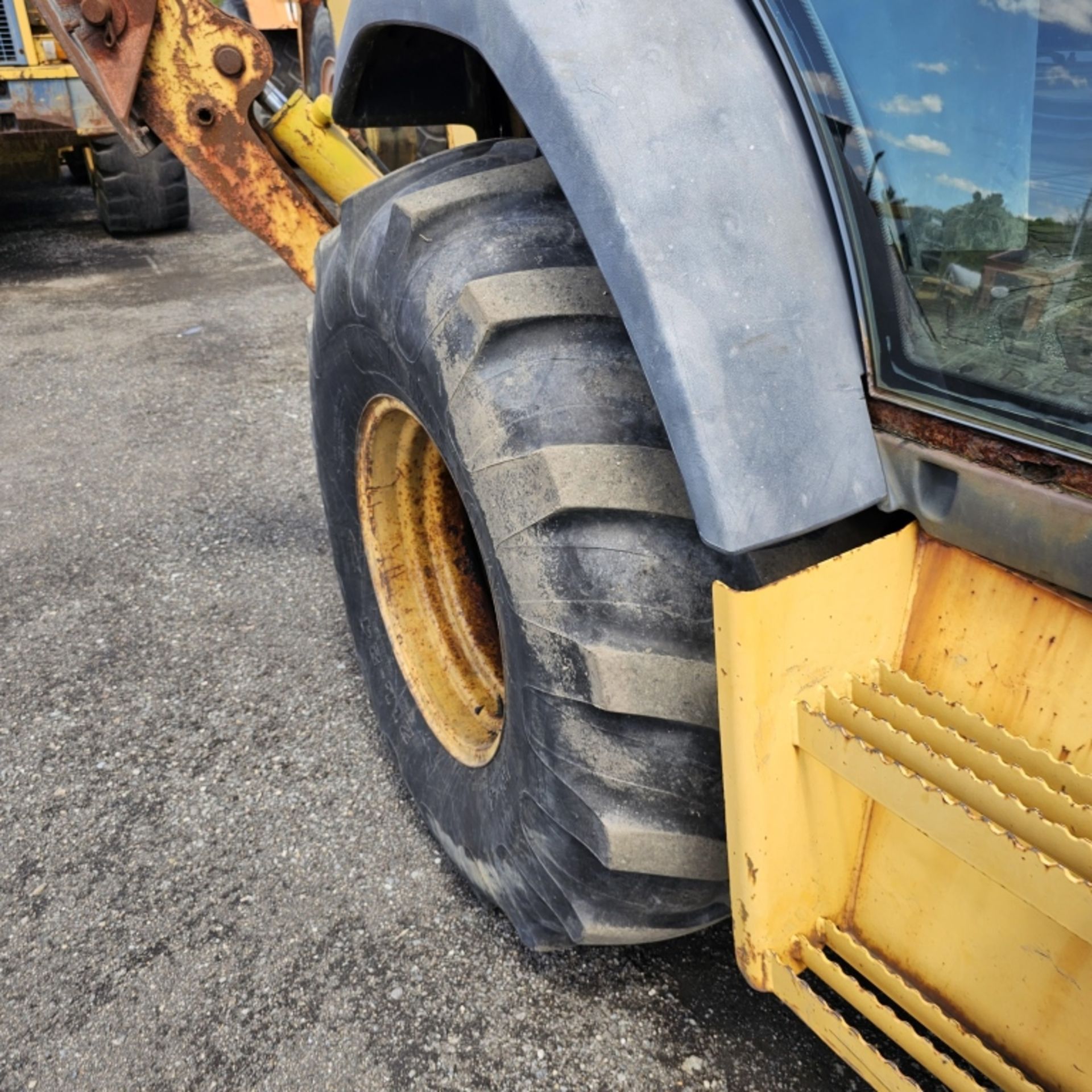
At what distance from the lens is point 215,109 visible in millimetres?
2467

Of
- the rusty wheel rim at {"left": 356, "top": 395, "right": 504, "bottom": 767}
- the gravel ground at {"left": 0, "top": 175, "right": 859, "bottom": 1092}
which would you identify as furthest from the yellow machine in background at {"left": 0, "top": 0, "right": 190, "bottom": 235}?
the rusty wheel rim at {"left": 356, "top": 395, "right": 504, "bottom": 767}

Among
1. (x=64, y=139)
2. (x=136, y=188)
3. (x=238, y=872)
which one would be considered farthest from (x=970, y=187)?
(x=136, y=188)

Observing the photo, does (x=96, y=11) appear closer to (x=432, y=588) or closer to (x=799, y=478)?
(x=432, y=588)

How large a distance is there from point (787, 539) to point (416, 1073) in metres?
1.00

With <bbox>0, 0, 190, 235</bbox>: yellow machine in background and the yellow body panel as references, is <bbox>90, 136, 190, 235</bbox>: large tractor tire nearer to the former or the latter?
<bbox>0, 0, 190, 235</bbox>: yellow machine in background

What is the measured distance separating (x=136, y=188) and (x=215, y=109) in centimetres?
454

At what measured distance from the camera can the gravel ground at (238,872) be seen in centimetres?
150

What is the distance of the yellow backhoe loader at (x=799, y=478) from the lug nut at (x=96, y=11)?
4.36 ft

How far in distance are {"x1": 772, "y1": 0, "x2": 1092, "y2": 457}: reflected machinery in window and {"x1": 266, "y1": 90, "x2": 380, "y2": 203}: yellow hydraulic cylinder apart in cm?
181

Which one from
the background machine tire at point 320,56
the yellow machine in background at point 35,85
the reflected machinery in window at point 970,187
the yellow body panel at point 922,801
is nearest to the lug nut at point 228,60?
the reflected machinery in window at point 970,187

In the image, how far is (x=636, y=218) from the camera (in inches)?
38.7

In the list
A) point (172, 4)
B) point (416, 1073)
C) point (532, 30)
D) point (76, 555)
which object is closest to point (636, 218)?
point (532, 30)

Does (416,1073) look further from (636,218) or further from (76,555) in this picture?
(76,555)

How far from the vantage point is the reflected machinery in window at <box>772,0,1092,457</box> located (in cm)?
86
